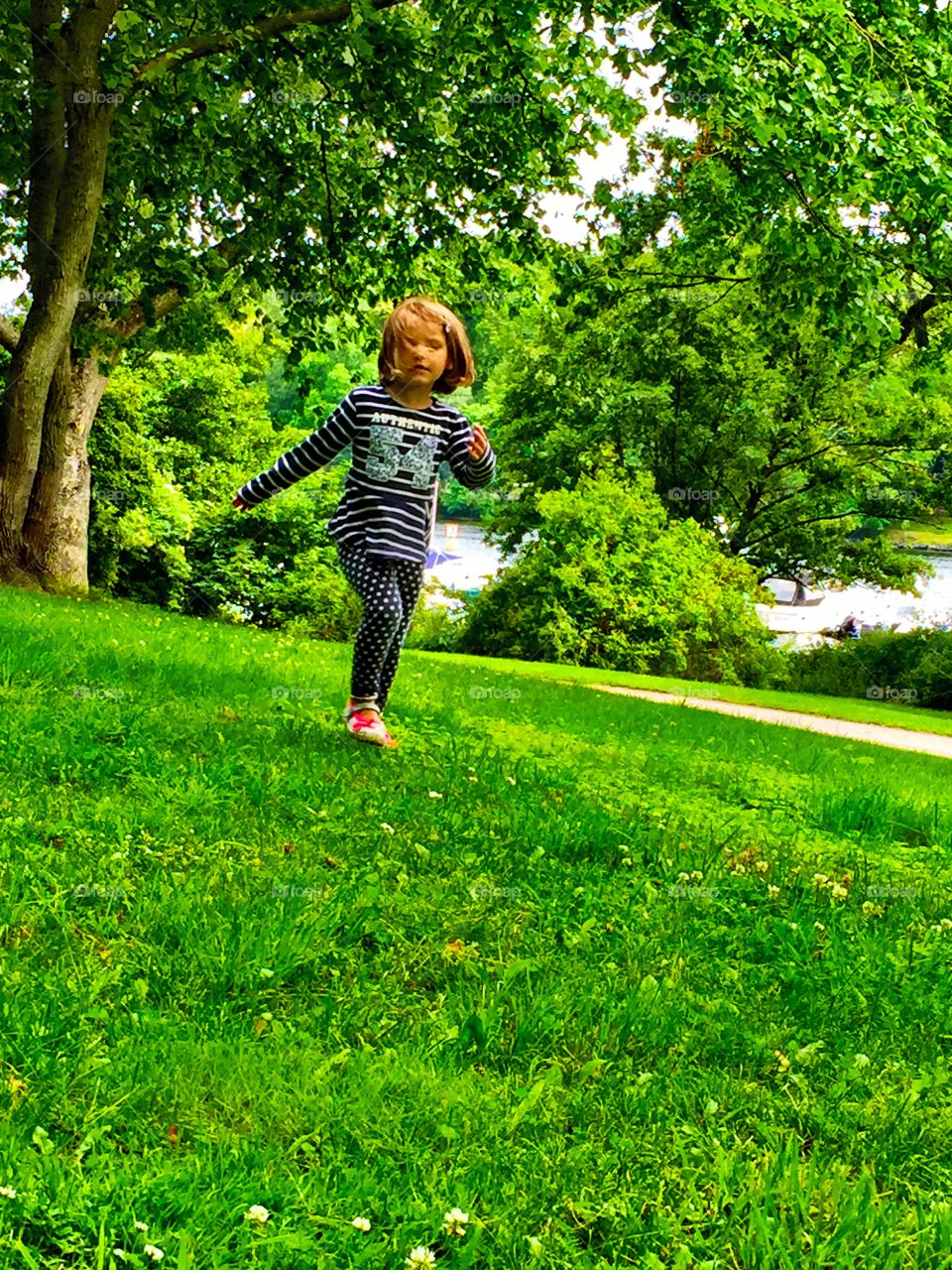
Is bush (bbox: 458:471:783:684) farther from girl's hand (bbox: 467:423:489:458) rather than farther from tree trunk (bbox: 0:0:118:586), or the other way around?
girl's hand (bbox: 467:423:489:458)

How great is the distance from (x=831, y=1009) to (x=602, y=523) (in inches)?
787

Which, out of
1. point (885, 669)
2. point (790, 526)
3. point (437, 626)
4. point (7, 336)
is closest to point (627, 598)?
point (885, 669)

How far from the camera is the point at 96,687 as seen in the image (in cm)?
632

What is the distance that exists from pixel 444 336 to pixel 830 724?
1184 centimetres

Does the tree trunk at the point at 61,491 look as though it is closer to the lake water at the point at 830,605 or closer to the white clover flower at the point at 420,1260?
the white clover flower at the point at 420,1260

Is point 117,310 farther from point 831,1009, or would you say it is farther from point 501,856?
point 831,1009

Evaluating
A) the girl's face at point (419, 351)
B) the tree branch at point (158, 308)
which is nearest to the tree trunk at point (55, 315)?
the tree branch at point (158, 308)

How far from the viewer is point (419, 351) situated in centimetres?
560

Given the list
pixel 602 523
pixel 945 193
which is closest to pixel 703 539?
pixel 602 523

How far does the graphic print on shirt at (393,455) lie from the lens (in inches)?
223

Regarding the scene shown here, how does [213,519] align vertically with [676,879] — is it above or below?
above

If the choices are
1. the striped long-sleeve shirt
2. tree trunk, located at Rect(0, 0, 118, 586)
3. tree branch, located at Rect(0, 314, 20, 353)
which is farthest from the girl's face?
tree branch, located at Rect(0, 314, 20, 353)

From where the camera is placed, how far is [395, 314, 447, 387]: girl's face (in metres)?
5.59

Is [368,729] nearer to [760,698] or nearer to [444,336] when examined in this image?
[444,336]
